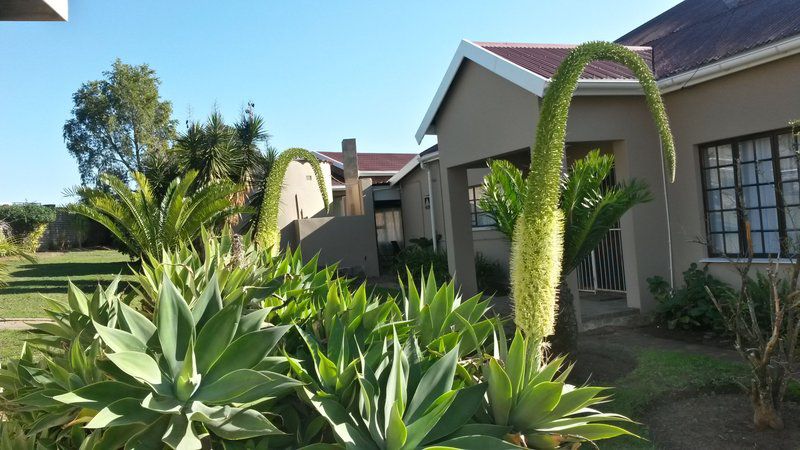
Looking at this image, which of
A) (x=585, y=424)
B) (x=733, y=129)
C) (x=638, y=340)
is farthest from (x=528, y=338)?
(x=733, y=129)

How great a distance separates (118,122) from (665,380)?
46579 millimetres

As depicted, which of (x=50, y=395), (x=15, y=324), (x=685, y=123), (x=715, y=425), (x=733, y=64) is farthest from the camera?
(x=15, y=324)

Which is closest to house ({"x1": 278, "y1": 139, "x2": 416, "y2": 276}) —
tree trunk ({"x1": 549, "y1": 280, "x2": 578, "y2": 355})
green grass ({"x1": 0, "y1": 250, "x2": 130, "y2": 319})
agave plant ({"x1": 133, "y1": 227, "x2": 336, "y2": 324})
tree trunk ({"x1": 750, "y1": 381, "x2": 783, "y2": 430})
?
green grass ({"x1": 0, "y1": 250, "x2": 130, "y2": 319})

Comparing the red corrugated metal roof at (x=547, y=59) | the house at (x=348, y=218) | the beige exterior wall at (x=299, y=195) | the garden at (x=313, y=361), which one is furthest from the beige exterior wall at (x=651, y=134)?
the beige exterior wall at (x=299, y=195)

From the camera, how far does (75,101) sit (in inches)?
1811

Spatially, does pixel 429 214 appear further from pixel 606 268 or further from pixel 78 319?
pixel 78 319

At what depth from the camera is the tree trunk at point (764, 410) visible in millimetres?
4961

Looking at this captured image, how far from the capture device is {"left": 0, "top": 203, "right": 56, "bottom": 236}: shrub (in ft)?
115

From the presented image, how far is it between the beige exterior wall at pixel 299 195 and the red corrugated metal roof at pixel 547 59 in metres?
10.7

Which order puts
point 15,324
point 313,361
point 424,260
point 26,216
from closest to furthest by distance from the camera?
1. point 313,361
2. point 15,324
3. point 424,260
4. point 26,216

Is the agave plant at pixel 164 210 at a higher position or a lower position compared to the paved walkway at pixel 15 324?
higher

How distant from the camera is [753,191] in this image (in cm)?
859

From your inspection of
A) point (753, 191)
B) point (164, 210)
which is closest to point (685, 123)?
point (753, 191)

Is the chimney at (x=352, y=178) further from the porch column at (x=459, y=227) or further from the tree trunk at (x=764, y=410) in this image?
the tree trunk at (x=764, y=410)
